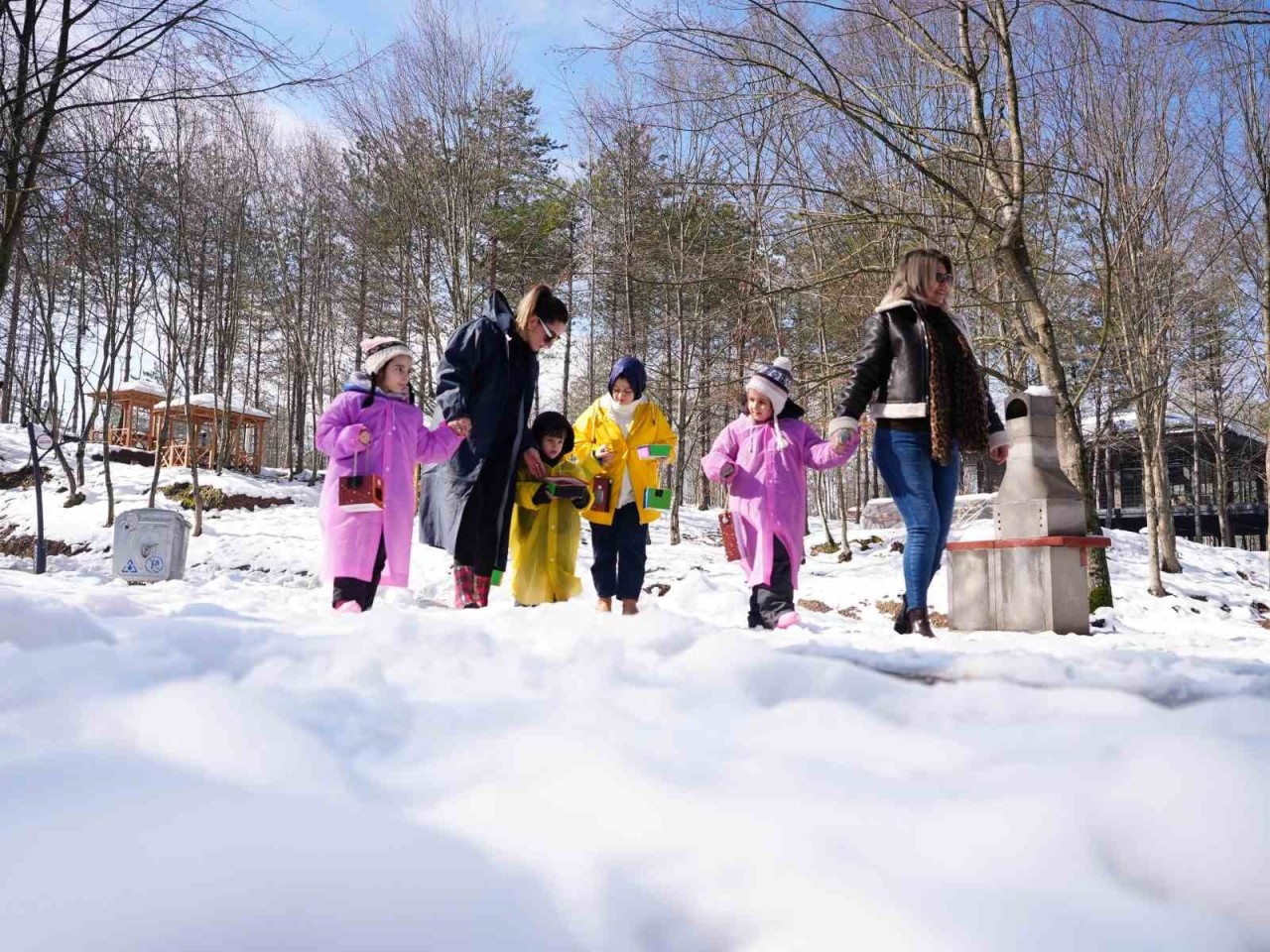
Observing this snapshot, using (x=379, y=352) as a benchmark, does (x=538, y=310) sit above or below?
above

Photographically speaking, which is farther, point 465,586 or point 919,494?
point 465,586

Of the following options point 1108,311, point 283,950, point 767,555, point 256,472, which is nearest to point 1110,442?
point 1108,311

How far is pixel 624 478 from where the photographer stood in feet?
16.1

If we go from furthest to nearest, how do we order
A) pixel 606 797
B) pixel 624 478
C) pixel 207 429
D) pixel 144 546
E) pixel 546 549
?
pixel 207 429 < pixel 144 546 < pixel 546 549 < pixel 624 478 < pixel 606 797

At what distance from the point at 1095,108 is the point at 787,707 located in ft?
33.0

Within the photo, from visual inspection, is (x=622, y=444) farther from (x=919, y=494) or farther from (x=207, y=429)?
(x=207, y=429)

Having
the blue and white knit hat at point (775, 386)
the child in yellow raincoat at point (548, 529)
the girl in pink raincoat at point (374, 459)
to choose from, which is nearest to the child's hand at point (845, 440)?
the blue and white knit hat at point (775, 386)

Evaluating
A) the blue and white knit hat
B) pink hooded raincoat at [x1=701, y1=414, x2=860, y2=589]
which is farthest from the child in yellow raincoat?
the blue and white knit hat

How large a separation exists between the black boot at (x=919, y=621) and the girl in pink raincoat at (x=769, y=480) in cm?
60

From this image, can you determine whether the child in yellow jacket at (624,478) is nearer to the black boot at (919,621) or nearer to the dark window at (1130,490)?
the black boot at (919,621)

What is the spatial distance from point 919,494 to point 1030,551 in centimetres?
197

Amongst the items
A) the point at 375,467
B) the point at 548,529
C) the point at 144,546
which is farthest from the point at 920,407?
the point at 144,546

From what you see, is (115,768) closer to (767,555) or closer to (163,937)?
(163,937)

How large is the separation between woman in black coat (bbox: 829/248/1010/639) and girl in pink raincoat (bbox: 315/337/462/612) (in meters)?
2.20
